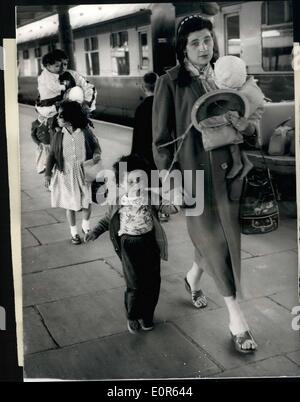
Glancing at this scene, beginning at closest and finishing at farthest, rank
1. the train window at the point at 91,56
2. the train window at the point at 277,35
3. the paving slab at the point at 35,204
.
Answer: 1. the train window at the point at 277,35
2. the paving slab at the point at 35,204
3. the train window at the point at 91,56

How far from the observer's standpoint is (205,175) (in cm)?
370

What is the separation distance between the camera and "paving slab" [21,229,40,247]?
3.71m

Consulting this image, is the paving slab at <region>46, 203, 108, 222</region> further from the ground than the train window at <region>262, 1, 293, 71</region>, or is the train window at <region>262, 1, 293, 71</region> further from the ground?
the train window at <region>262, 1, 293, 71</region>

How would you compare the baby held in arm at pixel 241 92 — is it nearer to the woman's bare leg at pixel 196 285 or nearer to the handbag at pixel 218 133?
the handbag at pixel 218 133

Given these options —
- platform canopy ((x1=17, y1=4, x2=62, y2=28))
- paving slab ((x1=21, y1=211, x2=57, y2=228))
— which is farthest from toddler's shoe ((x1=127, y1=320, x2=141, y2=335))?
platform canopy ((x1=17, y1=4, x2=62, y2=28))

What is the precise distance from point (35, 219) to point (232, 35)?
1.61m

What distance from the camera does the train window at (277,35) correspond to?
3590mm

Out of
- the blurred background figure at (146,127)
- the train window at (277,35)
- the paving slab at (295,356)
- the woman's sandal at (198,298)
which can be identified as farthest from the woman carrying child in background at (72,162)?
the paving slab at (295,356)

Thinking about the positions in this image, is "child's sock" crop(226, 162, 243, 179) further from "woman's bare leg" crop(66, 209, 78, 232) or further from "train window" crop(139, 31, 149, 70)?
"woman's bare leg" crop(66, 209, 78, 232)

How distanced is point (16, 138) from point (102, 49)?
831 millimetres

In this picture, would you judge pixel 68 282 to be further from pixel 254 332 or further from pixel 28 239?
pixel 254 332

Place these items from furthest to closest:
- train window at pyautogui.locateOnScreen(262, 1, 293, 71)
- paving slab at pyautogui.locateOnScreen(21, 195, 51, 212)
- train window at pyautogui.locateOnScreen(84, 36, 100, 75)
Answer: train window at pyautogui.locateOnScreen(84, 36, 100, 75) < paving slab at pyautogui.locateOnScreen(21, 195, 51, 212) < train window at pyautogui.locateOnScreen(262, 1, 293, 71)

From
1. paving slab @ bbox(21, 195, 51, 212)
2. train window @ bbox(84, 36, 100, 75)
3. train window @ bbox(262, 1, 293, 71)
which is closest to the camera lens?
train window @ bbox(262, 1, 293, 71)

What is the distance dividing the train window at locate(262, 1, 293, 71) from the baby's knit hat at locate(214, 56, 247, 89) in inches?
6.4
